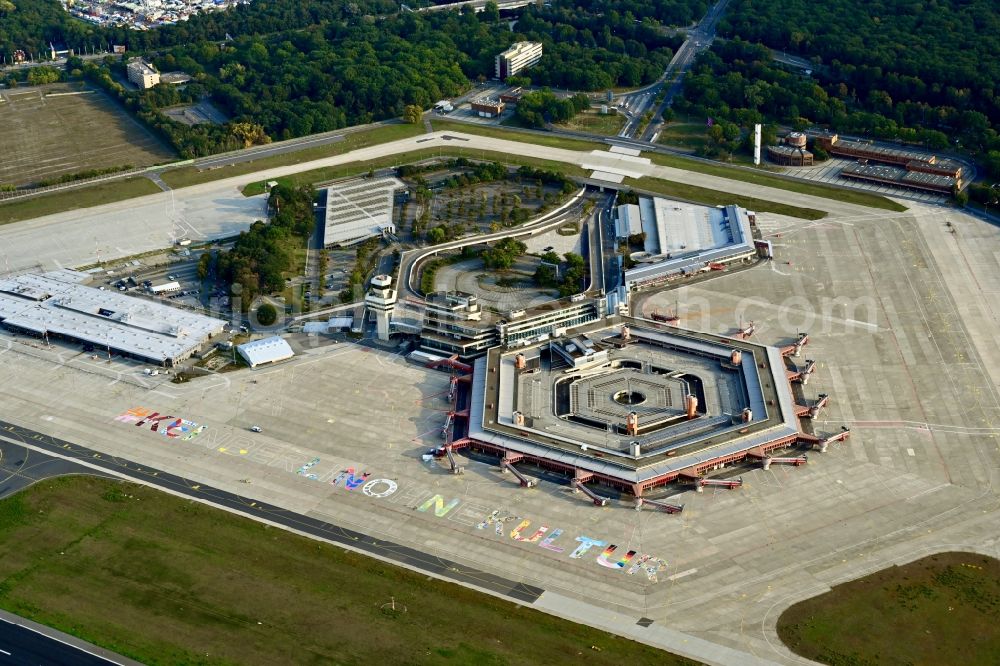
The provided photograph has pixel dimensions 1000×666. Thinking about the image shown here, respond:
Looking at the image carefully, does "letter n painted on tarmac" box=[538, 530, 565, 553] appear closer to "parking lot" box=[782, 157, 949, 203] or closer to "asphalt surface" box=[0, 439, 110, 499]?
"asphalt surface" box=[0, 439, 110, 499]

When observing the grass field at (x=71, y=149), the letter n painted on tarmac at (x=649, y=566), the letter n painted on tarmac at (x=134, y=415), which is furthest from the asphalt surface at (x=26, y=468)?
the grass field at (x=71, y=149)

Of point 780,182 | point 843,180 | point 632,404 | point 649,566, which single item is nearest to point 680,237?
point 780,182

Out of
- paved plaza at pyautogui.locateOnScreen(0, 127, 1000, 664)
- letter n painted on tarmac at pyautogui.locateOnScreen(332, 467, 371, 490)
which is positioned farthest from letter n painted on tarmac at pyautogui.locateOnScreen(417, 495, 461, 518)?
letter n painted on tarmac at pyautogui.locateOnScreen(332, 467, 371, 490)

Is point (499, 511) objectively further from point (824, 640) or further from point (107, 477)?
point (107, 477)

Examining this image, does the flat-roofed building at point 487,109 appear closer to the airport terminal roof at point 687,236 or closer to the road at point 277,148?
the road at point 277,148

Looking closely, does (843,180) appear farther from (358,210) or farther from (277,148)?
(277,148)
